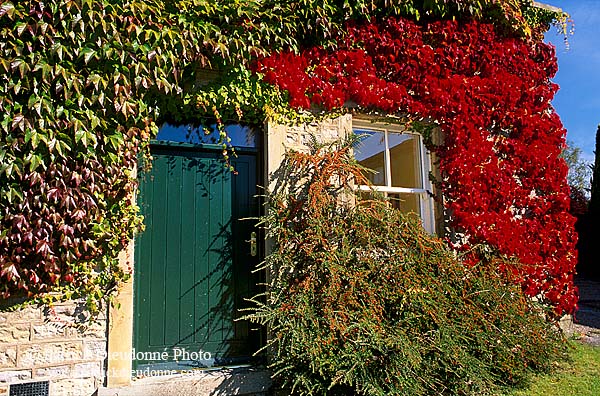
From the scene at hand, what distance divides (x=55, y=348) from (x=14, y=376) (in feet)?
1.12

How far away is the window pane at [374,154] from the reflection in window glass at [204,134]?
137 centimetres

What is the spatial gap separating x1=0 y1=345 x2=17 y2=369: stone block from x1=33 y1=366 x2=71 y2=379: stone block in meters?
0.18

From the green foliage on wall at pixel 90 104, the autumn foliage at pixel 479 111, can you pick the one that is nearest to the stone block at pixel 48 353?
the green foliage on wall at pixel 90 104

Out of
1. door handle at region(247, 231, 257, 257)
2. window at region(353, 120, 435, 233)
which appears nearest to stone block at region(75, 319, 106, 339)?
door handle at region(247, 231, 257, 257)

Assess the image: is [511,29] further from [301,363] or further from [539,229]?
[301,363]

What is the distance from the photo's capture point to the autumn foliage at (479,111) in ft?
15.1

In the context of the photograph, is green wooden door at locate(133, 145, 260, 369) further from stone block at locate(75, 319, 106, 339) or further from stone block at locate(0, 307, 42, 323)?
stone block at locate(0, 307, 42, 323)

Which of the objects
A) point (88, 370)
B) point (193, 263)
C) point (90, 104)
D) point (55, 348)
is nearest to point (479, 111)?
point (193, 263)

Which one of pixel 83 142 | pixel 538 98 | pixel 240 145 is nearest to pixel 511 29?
pixel 538 98

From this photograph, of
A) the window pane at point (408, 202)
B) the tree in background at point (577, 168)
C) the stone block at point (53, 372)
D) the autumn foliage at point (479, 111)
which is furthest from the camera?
the tree in background at point (577, 168)

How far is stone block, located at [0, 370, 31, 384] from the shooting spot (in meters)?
3.24

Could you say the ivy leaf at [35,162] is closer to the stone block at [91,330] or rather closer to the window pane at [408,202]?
the stone block at [91,330]

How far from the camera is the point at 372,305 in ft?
11.9

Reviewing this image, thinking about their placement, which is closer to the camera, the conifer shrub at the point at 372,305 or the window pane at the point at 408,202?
the conifer shrub at the point at 372,305
